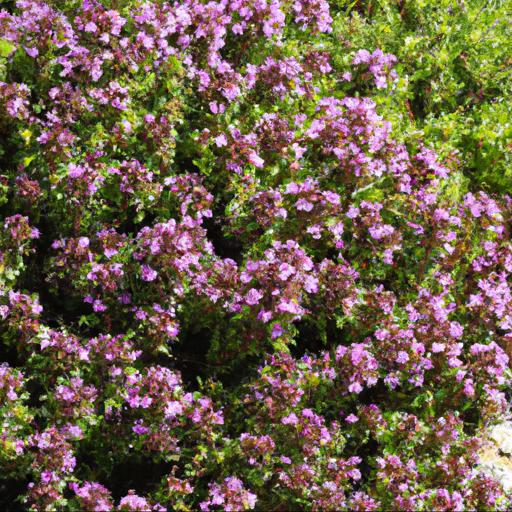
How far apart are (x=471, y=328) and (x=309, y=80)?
1889 millimetres

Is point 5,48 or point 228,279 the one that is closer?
point 228,279

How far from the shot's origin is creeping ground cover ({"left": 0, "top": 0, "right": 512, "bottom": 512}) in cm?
379

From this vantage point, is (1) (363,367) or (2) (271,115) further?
(2) (271,115)

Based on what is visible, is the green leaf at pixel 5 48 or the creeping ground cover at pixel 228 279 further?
the green leaf at pixel 5 48

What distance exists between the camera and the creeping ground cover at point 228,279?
149 inches

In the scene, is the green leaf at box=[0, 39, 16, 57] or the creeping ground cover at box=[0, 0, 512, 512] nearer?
the creeping ground cover at box=[0, 0, 512, 512]

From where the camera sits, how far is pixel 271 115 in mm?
4836

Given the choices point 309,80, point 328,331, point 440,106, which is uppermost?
point 440,106

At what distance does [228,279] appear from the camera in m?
4.09

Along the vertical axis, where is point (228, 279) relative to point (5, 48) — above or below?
below

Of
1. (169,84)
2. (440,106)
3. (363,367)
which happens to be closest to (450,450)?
(363,367)

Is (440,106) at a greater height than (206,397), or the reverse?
(440,106)

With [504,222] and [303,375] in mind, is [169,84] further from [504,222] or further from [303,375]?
[504,222]

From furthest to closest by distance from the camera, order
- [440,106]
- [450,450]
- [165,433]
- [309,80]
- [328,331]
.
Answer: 1. [440,106]
2. [309,80]
3. [328,331]
4. [450,450]
5. [165,433]
